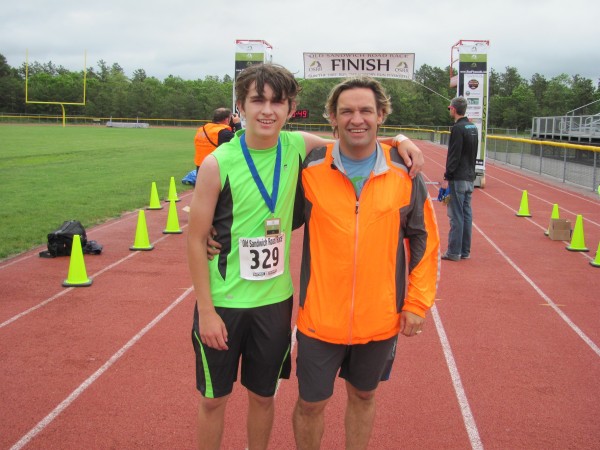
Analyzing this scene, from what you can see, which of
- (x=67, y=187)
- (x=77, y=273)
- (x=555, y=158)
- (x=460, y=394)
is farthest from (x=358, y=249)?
(x=555, y=158)

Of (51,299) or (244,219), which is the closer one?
(244,219)

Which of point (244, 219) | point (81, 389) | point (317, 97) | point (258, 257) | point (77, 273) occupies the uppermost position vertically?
point (317, 97)

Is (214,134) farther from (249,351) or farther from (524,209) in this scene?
(524,209)

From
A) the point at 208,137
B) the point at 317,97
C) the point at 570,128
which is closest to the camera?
the point at 208,137

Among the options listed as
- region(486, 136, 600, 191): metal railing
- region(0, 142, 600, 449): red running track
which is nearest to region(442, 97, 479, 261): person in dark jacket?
region(0, 142, 600, 449): red running track

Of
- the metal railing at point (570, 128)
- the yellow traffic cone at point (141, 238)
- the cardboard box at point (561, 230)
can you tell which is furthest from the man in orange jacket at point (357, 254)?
the metal railing at point (570, 128)

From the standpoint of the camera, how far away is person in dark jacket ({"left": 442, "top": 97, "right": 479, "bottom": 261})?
8.30m

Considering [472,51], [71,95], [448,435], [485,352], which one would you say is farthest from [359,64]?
[71,95]

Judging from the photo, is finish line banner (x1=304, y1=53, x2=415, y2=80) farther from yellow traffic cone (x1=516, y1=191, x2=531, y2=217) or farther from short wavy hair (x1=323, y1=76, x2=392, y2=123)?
short wavy hair (x1=323, y1=76, x2=392, y2=123)

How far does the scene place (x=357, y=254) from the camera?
2623mm

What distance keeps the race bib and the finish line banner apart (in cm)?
1330

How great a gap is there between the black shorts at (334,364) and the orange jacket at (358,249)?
0.06m

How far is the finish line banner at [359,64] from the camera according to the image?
15562mm

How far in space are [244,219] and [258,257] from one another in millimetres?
184
